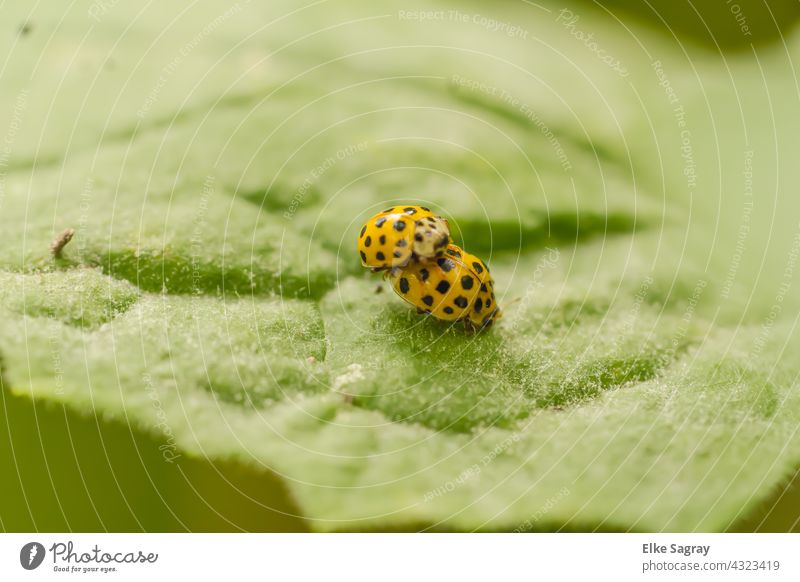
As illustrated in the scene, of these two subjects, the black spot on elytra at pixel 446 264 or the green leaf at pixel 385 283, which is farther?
the black spot on elytra at pixel 446 264

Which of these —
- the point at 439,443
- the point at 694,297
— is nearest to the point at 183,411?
the point at 439,443
